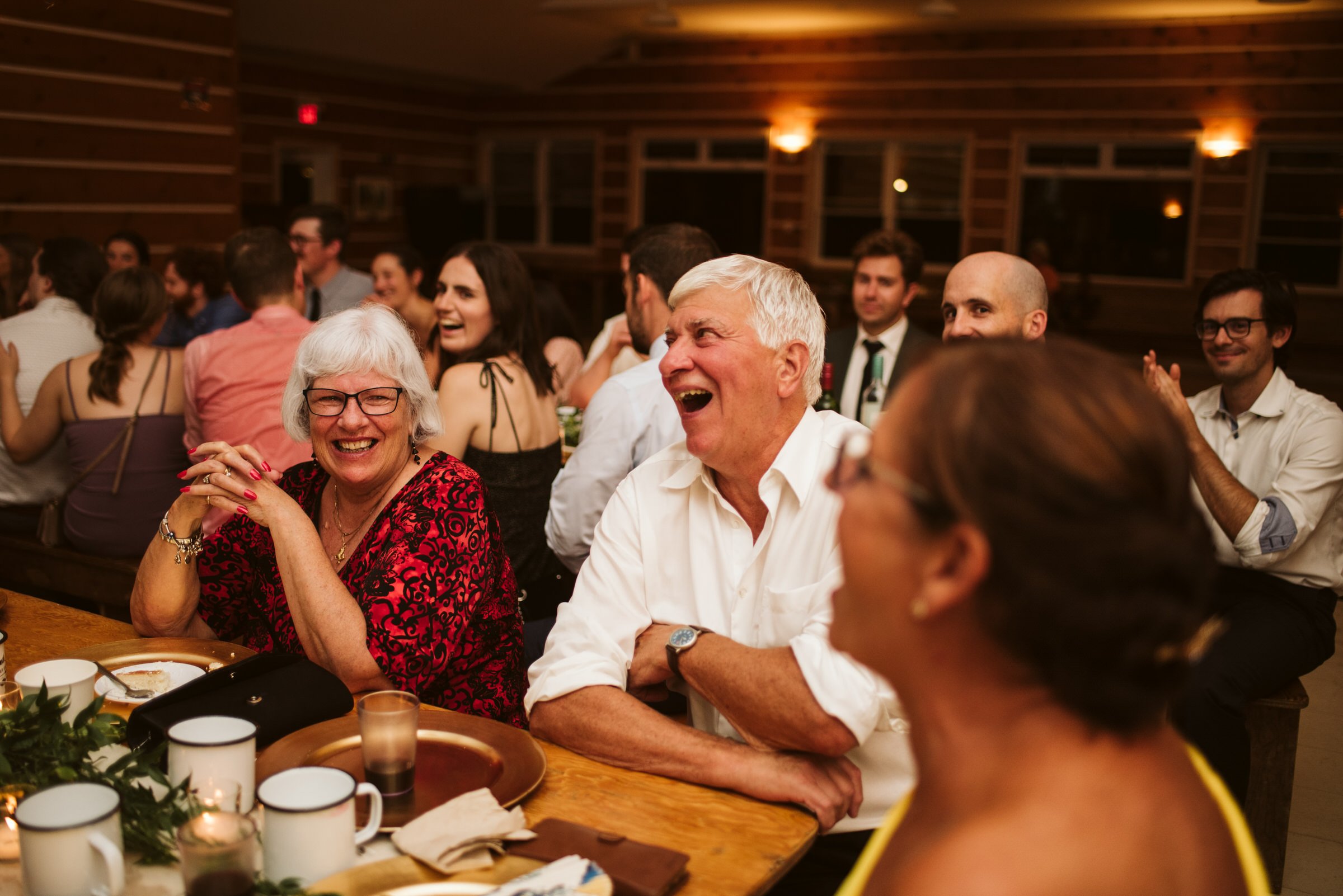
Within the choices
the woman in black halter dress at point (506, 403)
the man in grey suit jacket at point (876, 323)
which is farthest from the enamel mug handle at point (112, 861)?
the man in grey suit jacket at point (876, 323)

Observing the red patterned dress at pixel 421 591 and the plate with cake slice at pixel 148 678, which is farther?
the red patterned dress at pixel 421 591

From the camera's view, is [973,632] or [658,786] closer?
[973,632]

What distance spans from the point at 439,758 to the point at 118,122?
256 inches

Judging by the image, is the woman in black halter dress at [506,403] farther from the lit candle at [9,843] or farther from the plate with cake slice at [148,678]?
the lit candle at [9,843]

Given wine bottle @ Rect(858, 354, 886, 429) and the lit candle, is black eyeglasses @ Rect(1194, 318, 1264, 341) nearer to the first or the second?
wine bottle @ Rect(858, 354, 886, 429)

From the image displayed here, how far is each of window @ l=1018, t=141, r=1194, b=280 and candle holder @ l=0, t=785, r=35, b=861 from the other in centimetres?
1126

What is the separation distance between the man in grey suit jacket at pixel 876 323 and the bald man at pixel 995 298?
1564 mm

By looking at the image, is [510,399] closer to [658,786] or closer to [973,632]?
[658,786]

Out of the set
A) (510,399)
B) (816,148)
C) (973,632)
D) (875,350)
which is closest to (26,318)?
(510,399)

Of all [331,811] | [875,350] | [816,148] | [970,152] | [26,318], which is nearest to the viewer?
[331,811]

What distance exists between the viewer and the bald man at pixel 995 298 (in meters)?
3.05

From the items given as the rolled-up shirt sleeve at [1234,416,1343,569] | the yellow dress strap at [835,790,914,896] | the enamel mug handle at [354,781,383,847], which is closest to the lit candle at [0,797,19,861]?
the enamel mug handle at [354,781,383,847]

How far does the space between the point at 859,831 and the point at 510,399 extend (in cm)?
173

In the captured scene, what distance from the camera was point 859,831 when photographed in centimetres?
176
